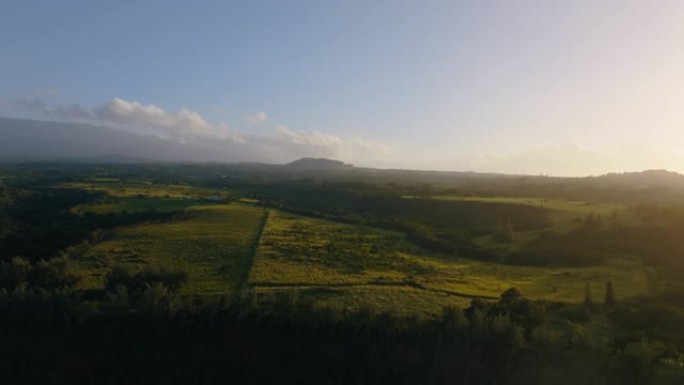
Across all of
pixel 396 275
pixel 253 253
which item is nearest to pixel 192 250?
pixel 253 253

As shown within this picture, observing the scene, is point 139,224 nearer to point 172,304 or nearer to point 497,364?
point 172,304

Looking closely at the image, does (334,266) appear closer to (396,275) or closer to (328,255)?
(328,255)

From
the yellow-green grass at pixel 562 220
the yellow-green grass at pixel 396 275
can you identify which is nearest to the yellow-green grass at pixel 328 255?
the yellow-green grass at pixel 396 275

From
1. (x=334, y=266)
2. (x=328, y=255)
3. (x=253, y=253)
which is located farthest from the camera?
(x=328, y=255)

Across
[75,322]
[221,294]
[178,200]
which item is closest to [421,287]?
[221,294]

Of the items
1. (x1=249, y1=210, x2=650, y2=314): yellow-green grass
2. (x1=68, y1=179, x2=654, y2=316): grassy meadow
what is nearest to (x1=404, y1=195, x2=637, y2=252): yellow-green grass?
(x1=68, y1=179, x2=654, y2=316): grassy meadow

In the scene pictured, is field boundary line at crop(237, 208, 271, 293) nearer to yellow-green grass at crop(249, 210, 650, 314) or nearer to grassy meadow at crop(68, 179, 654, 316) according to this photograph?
grassy meadow at crop(68, 179, 654, 316)
